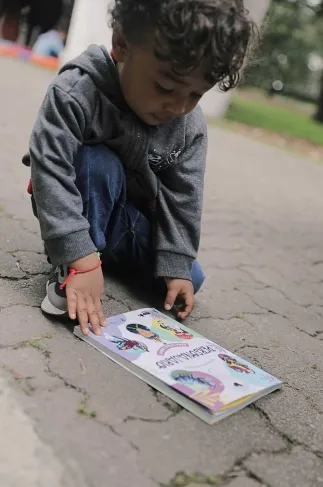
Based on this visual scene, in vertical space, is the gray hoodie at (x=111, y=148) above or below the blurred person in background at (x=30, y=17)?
above

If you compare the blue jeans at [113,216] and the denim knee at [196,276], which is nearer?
the blue jeans at [113,216]

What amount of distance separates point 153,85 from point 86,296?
53 cm

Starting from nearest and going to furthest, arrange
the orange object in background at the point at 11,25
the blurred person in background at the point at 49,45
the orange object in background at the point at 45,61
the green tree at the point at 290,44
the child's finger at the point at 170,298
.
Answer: the child's finger at the point at 170,298
the orange object in background at the point at 45,61
the blurred person in background at the point at 49,45
the orange object in background at the point at 11,25
the green tree at the point at 290,44

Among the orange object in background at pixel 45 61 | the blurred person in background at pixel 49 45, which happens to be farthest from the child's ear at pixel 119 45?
Result: the blurred person in background at pixel 49 45

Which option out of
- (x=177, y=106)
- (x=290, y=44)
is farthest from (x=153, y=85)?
(x=290, y=44)

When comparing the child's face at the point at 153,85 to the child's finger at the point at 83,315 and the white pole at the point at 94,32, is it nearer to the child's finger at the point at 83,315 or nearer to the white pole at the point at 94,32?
the child's finger at the point at 83,315

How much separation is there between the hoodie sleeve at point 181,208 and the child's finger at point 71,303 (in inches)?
13.6

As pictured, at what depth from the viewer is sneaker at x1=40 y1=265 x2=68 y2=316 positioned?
145cm

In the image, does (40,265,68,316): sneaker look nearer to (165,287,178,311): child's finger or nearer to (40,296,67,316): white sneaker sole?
(40,296,67,316): white sneaker sole

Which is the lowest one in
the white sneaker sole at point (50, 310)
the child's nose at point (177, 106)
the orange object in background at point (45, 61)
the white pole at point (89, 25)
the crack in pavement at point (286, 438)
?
the orange object in background at point (45, 61)

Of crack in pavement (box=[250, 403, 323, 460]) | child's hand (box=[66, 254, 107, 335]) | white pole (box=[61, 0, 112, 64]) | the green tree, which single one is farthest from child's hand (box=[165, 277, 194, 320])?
the green tree

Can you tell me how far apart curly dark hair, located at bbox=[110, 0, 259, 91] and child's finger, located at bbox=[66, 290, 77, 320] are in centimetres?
57

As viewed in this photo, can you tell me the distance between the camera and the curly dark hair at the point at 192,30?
50.0 inches

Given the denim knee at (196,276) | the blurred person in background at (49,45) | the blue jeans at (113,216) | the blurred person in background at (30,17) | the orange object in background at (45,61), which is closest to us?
the blue jeans at (113,216)
